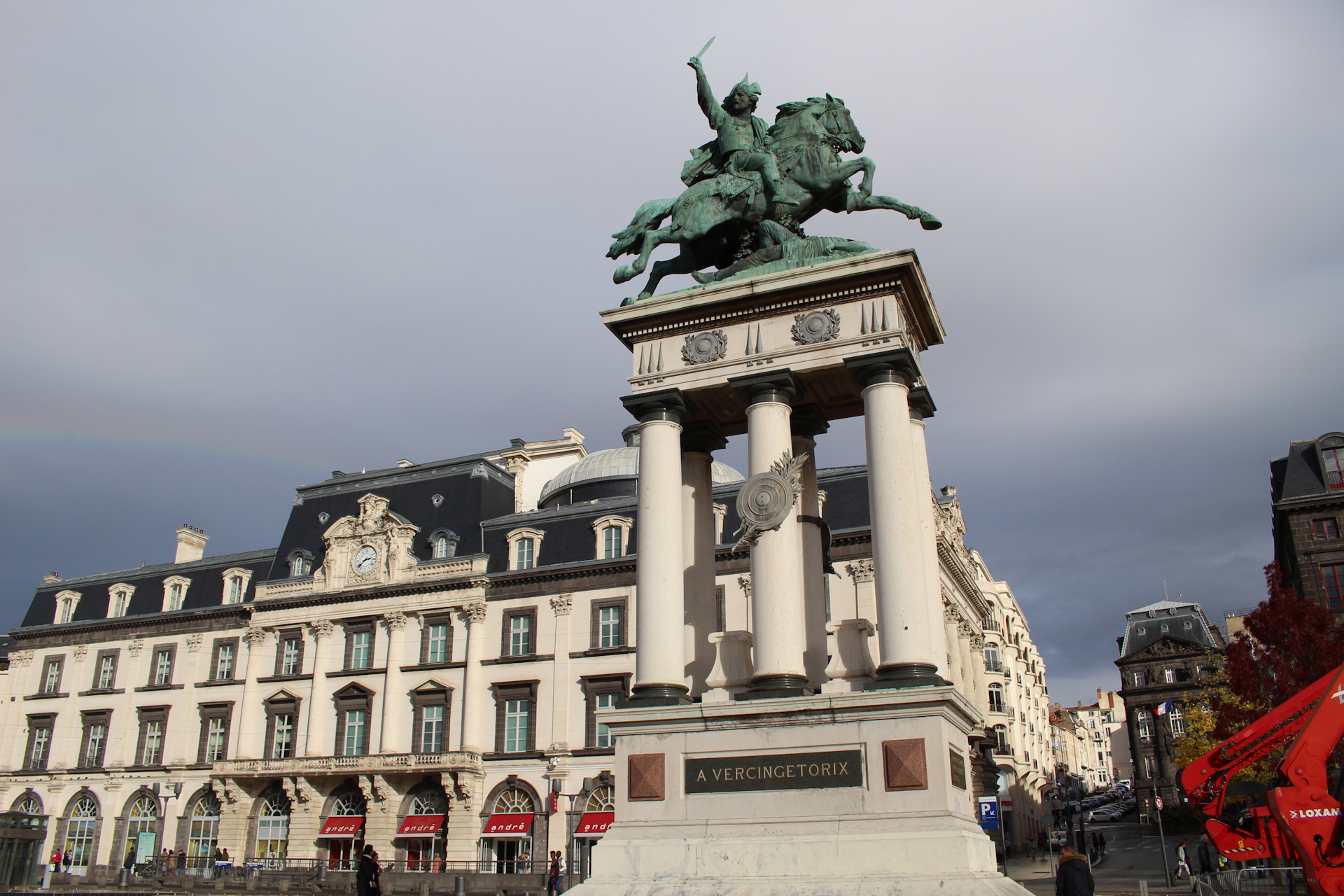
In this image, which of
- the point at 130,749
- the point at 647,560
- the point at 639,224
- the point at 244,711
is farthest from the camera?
the point at 130,749

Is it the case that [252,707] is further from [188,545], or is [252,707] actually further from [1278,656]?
[1278,656]

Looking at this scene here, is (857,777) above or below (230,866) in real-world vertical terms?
above

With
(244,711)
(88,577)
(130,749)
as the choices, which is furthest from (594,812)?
(88,577)

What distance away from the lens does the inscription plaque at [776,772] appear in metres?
13.9

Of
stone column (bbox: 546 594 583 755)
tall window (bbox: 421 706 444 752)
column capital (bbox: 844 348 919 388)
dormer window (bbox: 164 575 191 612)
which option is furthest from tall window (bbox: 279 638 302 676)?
column capital (bbox: 844 348 919 388)

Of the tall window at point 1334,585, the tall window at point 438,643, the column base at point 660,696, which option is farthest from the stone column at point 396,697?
the tall window at point 1334,585

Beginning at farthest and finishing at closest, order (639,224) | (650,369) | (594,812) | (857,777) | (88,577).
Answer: (88,577), (594,812), (639,224), (650,369), (857,777)

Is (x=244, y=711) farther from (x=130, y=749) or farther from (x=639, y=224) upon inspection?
(x=639, y=224)

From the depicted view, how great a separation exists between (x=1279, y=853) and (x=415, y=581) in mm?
39092

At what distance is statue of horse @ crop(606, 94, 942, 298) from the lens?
1823cm

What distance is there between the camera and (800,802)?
13.9 meters

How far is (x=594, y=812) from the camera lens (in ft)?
149

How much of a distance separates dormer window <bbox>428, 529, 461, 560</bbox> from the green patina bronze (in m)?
36.7

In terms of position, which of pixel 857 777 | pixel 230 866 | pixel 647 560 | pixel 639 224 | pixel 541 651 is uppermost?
pixel 639 224
